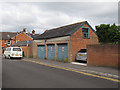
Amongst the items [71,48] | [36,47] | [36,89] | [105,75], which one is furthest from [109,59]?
[36,47]

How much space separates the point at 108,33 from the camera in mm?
42094

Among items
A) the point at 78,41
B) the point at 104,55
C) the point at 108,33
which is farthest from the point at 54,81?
the point at 108,33

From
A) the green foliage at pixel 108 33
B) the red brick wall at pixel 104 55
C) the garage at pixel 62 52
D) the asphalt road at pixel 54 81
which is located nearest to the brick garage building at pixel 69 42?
the garage at pixel 62 52

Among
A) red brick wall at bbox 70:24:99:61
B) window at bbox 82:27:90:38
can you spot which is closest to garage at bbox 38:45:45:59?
red brick wall at bbox 70:24:99:61

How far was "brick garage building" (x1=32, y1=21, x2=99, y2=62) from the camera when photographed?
52.7ft

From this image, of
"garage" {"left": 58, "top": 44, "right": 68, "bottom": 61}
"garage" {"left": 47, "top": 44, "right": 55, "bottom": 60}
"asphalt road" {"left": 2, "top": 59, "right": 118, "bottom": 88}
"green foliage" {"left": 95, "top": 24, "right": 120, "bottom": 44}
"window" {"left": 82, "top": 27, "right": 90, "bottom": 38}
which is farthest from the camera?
"green foliage" {"left": 95, "top": 24, "right": 120, "bottom": 44}

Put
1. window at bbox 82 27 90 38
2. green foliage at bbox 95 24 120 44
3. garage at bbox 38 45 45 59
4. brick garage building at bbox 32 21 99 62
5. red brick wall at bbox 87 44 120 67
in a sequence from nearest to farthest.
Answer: red brick wall at bbox 87 44 120 67, brick garage building at bbox 32 21 99 62, window at bbox 82 27 90 38, garage at bbox 38 45 45 59, green foliage at bbox 95 24 120 44

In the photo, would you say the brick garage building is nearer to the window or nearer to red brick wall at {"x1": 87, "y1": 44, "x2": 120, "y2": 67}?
the window

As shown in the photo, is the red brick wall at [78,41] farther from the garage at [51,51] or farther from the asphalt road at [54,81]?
the asphalt road at [54,81]

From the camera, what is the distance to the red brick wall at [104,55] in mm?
10416

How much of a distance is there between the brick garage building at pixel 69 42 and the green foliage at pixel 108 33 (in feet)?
79.0

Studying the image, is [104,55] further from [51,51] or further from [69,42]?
[51,51]

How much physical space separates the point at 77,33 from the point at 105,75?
8.90 m

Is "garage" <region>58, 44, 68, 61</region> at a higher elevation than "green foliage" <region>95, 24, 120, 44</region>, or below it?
below
